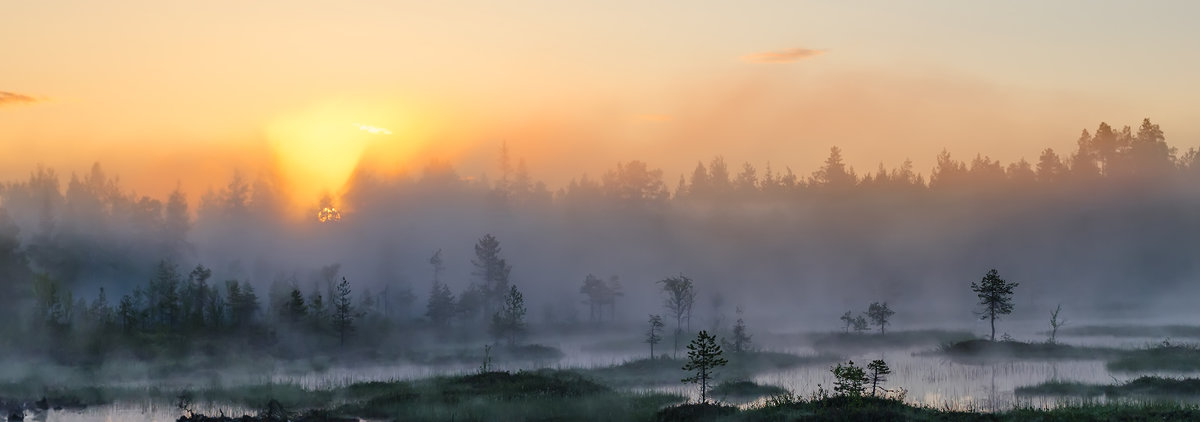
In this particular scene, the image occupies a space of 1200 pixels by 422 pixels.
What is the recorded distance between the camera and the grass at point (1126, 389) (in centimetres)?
5847

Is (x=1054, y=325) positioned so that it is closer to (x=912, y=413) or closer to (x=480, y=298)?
(x=912, y=413)

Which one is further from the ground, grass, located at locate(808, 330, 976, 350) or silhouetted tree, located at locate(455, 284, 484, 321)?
silhouetted tree, located at locate(455, 284, 484, 321)

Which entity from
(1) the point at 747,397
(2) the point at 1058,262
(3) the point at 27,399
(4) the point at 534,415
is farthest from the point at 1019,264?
(3) the point at 27,399

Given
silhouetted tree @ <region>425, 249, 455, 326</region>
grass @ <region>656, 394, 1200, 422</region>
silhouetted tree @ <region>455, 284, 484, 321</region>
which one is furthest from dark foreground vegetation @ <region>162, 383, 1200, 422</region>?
silhouetted tree @ <region>455, 284, 484, 321</region>

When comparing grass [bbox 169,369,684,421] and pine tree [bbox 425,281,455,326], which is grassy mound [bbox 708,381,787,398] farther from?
pine tree [bbox 425,281,455,326]

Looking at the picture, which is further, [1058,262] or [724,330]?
[1058,262]

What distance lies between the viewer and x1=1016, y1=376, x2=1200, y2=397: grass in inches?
2302

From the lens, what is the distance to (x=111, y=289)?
508 ft

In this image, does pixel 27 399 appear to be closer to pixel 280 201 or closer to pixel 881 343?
pixel 881 343

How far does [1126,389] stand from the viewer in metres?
60.2

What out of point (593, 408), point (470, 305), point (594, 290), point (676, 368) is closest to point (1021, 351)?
point (676, 368)

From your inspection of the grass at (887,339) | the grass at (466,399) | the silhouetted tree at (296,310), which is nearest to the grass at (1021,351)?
the grass at (887,339)

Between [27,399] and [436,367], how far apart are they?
1625 inches

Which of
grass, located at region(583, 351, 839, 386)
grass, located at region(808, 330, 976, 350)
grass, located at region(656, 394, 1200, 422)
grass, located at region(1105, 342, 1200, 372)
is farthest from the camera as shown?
grass, located at region(808, 330, 976, 350)
